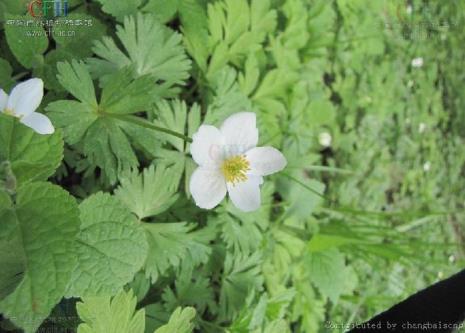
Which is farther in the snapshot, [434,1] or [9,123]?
[434,1]

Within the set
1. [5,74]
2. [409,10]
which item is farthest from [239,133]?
[409,10]

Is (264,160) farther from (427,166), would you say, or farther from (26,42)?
(427,166)

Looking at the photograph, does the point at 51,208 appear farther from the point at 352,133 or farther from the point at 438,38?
the point at 438,38

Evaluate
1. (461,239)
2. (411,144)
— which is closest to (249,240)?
(411,144)

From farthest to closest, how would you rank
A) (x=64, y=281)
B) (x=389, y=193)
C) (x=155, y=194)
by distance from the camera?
(x=389, y=193) < (x=155, y=194) < (x=64, y=281)

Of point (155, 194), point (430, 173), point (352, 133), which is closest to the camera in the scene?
point (155, 194)
